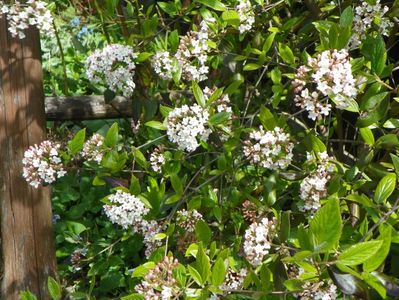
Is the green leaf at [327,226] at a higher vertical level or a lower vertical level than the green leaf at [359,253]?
higher

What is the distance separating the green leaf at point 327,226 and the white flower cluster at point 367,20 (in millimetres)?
842

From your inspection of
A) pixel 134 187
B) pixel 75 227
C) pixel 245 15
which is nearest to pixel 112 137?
pixel 134 187

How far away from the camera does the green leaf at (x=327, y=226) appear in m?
1.30

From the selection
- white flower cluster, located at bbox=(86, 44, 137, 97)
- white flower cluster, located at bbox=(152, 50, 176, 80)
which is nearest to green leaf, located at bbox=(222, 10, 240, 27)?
white flower cluster, located at bbox=(152, 50, 176, 80)

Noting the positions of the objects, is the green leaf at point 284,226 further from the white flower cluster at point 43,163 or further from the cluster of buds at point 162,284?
the white flower cluster at point 43,163

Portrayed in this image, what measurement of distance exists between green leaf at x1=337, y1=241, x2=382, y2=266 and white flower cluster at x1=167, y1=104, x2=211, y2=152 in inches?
25.9

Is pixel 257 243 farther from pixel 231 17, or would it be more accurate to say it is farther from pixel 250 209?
pixel 231 17

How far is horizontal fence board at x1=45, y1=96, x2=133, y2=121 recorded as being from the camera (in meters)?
3.03

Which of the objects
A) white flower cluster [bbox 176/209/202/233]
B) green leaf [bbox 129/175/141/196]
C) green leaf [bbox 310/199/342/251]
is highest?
green leaf [bbox 310/199/342/251]

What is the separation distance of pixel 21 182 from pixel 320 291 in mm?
1391

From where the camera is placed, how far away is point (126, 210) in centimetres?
204

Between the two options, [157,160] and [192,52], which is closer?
[192,52]

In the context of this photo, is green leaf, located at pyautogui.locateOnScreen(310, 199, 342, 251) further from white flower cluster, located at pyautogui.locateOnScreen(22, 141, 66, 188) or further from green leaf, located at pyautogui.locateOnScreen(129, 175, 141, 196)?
white flower cluster, located at pyautogui.locateOnScreen(22, 141, 66, 188)

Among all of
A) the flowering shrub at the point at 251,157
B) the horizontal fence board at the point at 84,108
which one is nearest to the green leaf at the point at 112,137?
the flowering shrub at the point at 251,157
